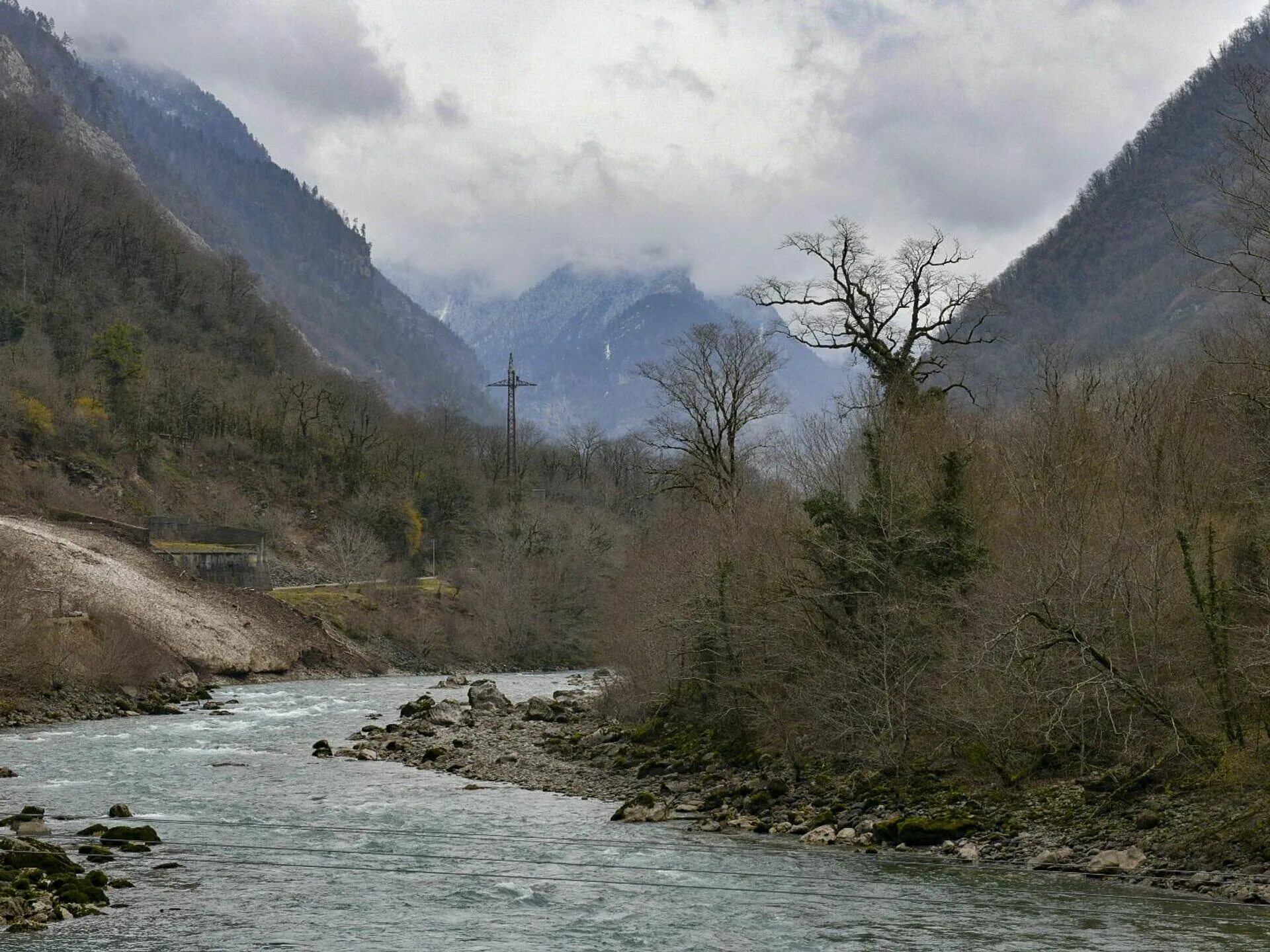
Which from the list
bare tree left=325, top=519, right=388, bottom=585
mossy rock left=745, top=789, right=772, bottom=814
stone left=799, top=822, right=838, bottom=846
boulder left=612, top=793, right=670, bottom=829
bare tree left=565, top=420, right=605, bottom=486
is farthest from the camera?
bare tree left=565, top=420, right=605, bottom=486

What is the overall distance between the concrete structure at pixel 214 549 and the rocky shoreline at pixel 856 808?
36403 mm

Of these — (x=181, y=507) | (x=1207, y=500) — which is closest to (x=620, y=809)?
(x=1207, y=500)

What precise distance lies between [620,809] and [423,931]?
9.38 metres

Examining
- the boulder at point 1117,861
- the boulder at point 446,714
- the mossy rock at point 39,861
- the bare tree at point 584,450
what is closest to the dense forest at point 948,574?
the boulder at point 1117,861

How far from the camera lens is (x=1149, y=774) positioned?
21953 millimetres

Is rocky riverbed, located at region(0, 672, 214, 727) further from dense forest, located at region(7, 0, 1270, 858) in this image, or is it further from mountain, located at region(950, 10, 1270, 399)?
mountain, located at region(950, 10, 1270, 399)

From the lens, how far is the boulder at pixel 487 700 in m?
47.6

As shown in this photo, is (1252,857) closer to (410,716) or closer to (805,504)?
(805,504)

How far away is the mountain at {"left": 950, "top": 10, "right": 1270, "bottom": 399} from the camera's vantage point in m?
101

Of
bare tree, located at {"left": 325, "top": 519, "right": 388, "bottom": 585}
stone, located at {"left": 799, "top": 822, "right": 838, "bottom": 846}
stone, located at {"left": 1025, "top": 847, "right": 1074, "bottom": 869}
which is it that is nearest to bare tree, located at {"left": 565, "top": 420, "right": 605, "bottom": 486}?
bare tree, located at {"left": 325, "top": 519, "right": 388, "bottom": 585}

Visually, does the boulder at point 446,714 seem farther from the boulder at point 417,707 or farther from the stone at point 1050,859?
the stone at point 1050,859

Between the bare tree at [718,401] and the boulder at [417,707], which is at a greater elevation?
the bare tree at [718,401]

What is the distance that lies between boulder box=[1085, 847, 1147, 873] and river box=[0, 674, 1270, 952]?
0.77 meters

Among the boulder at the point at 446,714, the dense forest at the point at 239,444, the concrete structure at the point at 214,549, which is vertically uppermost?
the dense forest at the point at 239,444
